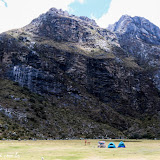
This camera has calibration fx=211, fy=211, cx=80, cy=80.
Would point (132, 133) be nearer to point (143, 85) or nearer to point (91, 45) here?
point (143, 85)

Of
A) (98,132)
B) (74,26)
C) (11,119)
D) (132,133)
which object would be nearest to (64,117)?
(98,132)

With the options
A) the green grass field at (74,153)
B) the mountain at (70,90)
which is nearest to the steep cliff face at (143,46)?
the mountain at (70,90)

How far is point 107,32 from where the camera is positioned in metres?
187

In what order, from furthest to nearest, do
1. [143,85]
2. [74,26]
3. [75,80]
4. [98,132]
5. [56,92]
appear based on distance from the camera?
[74,26] < [143,85] < [75,80] < [56,92] < [98,132]

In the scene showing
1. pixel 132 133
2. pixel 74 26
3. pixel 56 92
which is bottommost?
pixel 132 133

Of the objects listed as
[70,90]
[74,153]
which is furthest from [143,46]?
[74,153]

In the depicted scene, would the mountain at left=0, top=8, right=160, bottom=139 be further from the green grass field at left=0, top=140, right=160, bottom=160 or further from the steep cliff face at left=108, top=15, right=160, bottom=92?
the green grass field at left=0, top=140, right=160, bottom=160

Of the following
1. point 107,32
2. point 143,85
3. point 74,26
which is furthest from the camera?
Result: point 107,32

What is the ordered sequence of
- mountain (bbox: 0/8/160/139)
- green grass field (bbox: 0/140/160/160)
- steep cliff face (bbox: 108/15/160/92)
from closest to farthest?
green grass field (bbox: 0/140/160/160)
mountain (bbox: 0/8/160/139)
steep cliff face (bbox: 108/15/160/92)

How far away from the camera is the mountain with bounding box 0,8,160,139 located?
252ft

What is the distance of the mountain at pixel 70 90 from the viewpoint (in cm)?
7694

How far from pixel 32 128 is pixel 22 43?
199ft

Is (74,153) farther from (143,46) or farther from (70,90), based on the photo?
(143,46)

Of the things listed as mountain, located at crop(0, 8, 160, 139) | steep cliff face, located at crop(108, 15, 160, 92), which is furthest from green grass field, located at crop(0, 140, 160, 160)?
steep cliff face, located at crop(108, 15, 160, 92)
